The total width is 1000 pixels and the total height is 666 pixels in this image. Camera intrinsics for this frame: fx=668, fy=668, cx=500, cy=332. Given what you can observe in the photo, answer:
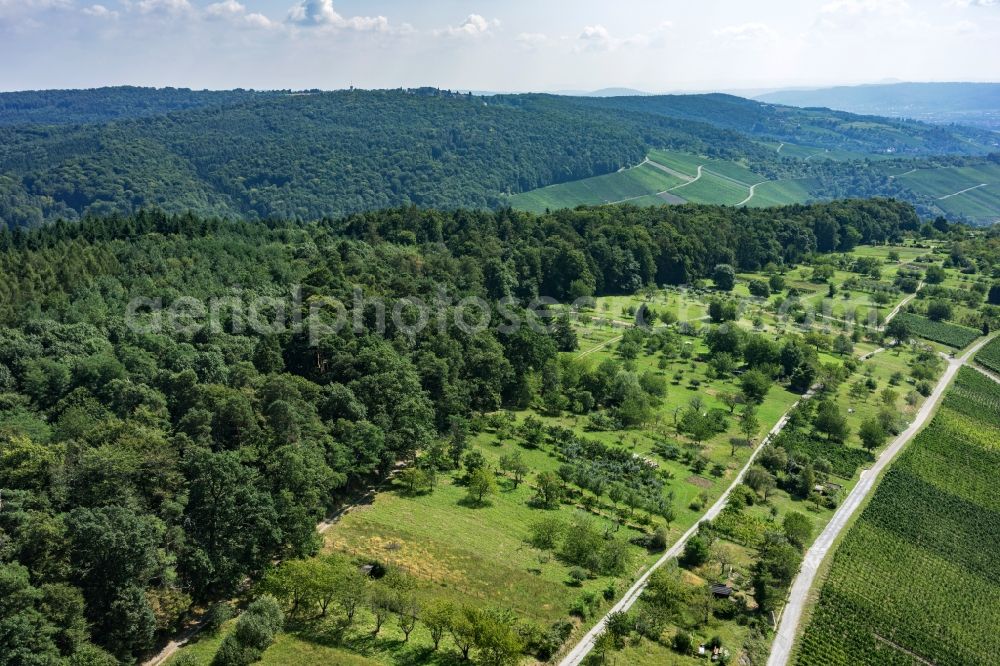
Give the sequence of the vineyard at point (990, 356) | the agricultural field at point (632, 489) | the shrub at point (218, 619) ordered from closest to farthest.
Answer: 1. the shrub at point (218, 619)
2. the agricultural field at point (632, 489)
3. the vineyard at point (990, 356)

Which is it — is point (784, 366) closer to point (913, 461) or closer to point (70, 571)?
point (913, 461)

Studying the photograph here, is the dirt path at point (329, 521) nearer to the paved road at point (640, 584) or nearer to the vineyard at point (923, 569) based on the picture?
the paved road at point (640, 584)

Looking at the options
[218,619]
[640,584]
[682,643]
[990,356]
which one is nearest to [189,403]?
[218,619]

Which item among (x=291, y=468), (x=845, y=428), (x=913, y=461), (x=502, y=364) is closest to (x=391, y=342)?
(x=502, y=364)

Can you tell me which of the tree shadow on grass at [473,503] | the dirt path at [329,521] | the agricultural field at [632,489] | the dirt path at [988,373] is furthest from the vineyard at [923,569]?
the dirt path at [329,521]

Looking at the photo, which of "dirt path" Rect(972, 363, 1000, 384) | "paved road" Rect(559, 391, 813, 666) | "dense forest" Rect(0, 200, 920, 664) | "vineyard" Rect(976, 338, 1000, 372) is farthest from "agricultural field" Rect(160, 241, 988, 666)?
"vineyard" Rect(976, 338, 1000, 372)

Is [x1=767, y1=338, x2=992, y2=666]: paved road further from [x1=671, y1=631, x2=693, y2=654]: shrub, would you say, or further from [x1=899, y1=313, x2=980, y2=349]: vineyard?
[x1=899, y1=313, x2=980, y2=349]: vineyard

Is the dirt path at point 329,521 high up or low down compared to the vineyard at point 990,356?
up
